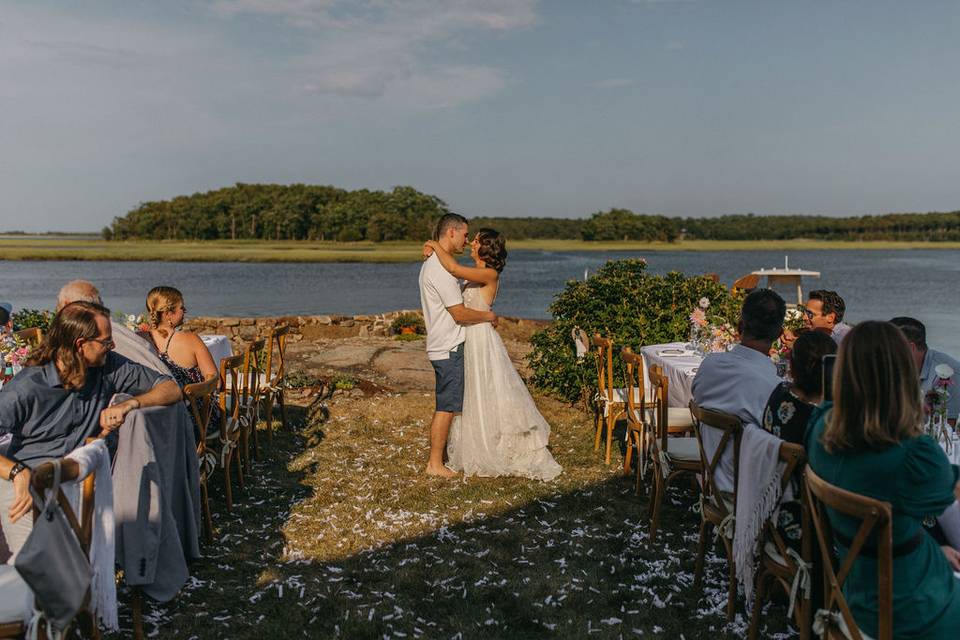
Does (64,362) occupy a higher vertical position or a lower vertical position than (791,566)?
higher

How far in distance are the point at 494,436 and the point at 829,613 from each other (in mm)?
3727

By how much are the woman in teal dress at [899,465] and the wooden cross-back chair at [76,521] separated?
2.55 meters

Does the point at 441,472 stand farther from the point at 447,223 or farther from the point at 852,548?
the point at 852,548

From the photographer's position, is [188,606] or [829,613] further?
[188,606]

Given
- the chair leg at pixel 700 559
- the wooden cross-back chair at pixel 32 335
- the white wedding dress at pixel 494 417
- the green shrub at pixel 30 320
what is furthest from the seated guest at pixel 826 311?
the green shrub at pixel 30 320

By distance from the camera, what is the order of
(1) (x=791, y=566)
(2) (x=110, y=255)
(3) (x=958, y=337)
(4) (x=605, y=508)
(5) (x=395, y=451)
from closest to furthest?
(1) (x=791, y=566)
(4) (x=605, y=508)
(5) (x=395, y=451)
(3) (x=958, y=337)
(2) (x=110, y=255)

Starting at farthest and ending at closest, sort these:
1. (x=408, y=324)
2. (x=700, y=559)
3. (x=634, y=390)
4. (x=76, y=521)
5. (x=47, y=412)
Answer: (x=408, y=324)
(x=634, y=390)
(x=700, y=559)
(x=47, y=412)
(x=76, y=521)

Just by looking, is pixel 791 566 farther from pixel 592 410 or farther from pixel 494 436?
pixel 592 410

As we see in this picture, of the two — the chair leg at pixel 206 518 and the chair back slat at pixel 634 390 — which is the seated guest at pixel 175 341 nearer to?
the chair leg at pixel 206 518

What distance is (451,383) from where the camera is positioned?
5.97m

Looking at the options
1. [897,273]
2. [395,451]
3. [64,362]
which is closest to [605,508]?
[395,451]

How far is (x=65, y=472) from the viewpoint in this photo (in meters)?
2.60

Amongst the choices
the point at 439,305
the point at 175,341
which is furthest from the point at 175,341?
the point at 439,305

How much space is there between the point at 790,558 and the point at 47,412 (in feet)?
10.7
